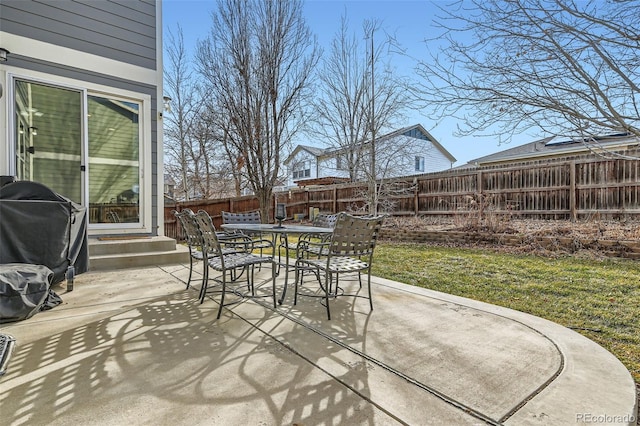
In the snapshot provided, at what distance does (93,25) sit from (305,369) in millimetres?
6023

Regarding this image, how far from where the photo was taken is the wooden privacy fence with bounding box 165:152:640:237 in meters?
6.93

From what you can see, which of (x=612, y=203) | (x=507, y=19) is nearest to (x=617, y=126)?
(x=507, y=19)

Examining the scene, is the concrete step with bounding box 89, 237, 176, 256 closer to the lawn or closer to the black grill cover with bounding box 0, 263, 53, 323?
the black grill cover with bounding box 0, 263, 53, 323

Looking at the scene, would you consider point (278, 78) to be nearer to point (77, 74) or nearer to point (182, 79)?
point (77, 74)

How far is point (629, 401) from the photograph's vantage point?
1478mm

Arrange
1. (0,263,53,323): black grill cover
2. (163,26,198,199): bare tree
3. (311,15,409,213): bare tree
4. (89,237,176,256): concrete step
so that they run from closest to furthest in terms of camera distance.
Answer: (0,263,53,323): black grill cover, (89,237,176,256): concrete step, (311,15,409,213): bare tree, (163,26,198,199): bare tree

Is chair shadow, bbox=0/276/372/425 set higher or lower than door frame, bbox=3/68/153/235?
lower

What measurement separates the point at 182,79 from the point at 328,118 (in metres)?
6.58

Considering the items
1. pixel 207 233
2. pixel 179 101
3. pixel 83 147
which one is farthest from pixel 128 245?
pixel 179 101

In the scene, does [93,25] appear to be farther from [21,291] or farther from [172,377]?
[172,377]

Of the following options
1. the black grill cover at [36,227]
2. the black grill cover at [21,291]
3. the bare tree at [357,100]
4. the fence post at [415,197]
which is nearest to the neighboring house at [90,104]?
the black grill cover at [36,227]

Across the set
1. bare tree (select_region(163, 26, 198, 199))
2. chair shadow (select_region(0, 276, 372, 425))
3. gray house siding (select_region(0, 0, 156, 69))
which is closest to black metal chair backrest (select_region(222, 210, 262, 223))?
chair shadow (select_region(0, 276, 372, 425))

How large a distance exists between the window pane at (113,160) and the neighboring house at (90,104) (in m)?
0.01

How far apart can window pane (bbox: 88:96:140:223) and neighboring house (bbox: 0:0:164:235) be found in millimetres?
14
